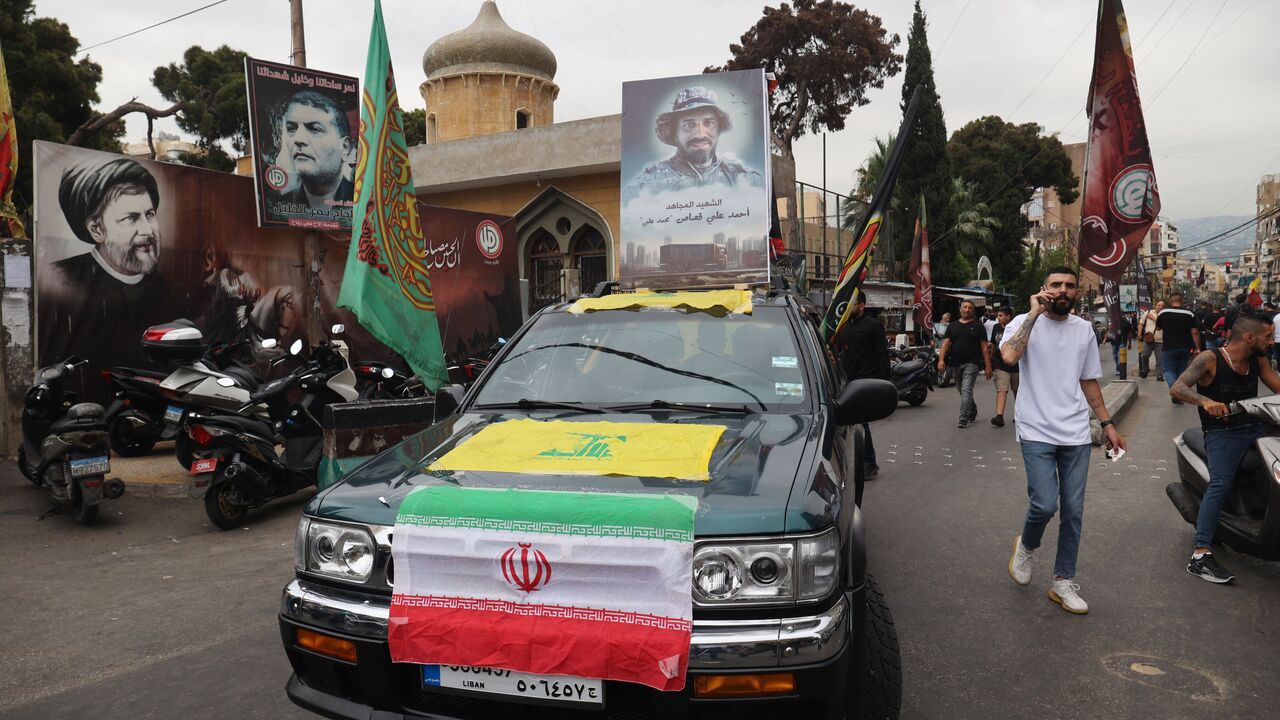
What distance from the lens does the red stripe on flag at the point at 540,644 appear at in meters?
2.23

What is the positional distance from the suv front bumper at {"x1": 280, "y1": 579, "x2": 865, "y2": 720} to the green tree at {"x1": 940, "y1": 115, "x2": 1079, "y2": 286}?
46.4 m

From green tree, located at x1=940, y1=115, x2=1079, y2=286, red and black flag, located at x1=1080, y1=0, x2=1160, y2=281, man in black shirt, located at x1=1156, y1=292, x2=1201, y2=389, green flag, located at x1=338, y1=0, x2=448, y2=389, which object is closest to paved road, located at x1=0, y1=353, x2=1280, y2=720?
green flag, located at x1=338, y1=0, x2=448, y2=389

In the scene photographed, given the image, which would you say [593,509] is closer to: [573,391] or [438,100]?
[573,391]

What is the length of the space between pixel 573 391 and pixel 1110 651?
2.78 meters

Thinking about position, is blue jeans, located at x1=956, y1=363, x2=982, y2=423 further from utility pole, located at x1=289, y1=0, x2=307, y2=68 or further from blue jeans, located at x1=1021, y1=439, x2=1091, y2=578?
utility pole, located at x1=289, y1=0, x2=307, y2=68

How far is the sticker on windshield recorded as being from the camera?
350 cm

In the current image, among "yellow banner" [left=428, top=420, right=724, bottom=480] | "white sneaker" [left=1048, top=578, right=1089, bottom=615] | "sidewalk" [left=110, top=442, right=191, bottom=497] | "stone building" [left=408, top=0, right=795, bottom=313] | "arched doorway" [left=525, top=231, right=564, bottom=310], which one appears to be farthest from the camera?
"arched doorway" [left=525, top=231, right=564, bottom=310]

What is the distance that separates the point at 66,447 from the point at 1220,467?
25.8ft

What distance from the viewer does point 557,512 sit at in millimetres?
2350

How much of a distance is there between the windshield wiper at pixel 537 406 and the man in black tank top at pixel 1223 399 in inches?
142

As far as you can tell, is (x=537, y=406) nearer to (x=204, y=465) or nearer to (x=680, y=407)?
(x=680, y=407)

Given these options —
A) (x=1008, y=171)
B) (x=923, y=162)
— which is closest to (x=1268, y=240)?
(x=1008, y=171)

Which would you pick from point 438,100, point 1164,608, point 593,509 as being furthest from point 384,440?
point 438,100

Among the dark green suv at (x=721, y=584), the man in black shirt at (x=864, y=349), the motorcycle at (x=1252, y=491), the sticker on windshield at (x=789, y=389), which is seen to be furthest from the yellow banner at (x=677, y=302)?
the man in black shirt at (x=864, y=349)
